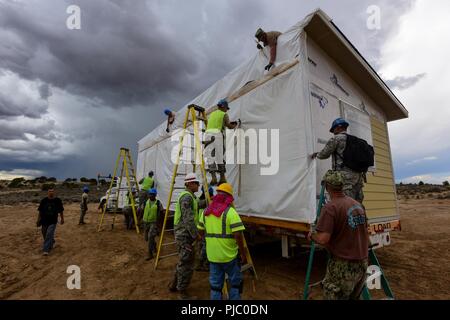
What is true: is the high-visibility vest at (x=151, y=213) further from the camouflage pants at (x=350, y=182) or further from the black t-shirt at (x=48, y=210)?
the camouflage pants at (x=350, y=182)

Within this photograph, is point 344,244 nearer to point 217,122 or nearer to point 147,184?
point 217,122

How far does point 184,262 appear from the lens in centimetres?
366

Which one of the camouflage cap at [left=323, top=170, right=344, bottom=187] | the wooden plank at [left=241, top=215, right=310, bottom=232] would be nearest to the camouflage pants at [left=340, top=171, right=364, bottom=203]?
the wooden plank at [left=241, top=215, right=310, bottom=232]

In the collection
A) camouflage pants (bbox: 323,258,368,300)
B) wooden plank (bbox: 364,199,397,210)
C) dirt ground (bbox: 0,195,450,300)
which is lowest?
dirt ground (bbox: 0,195,450,300)

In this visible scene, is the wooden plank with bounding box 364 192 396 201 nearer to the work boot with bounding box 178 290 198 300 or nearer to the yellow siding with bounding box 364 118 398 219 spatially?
the yellow siding with bounding box 364 118 398 219

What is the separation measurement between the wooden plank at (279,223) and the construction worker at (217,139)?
3.06 ft

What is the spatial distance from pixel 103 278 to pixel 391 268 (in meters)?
6.13

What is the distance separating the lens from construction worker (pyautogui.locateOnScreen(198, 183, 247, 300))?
2771mm

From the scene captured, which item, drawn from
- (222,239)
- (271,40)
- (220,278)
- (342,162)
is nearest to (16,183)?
(271,40)

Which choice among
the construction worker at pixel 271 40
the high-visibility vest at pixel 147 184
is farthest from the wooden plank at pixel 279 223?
the high-visibility vest at pixel 147 184

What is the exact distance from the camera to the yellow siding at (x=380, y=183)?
16.5 feet

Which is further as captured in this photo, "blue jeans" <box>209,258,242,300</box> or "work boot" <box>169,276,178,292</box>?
"work boot" <box>169,276,178,292</box>

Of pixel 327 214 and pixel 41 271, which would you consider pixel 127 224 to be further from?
pixel 327 214
